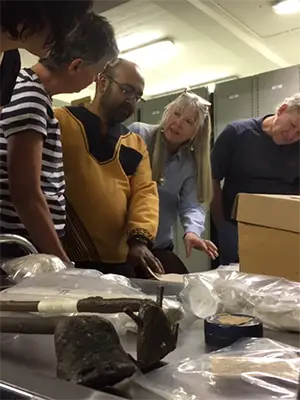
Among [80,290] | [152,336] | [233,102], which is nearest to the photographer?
[152,336]

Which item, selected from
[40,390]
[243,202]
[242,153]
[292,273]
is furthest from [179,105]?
[40,390]

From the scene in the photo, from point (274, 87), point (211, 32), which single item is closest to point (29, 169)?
point (274, 87)

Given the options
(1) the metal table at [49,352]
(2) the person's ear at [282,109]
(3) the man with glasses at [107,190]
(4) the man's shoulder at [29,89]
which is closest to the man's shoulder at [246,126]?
(2) the person's ear at [282,109]

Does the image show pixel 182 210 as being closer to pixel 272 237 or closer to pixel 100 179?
pixel 100 179

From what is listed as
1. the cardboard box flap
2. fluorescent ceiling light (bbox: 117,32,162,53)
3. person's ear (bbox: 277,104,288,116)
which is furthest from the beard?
fluorescent ceiling light (bbox: 117,32,162,53)

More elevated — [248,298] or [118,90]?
[118,90]

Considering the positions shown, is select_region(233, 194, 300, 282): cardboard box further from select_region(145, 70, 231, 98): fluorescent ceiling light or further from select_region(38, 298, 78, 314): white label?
select_region(145, 70, 231, 98): fluorescent ceiling light

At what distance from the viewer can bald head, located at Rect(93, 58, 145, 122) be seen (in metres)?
1.54

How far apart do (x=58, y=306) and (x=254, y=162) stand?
177 cm

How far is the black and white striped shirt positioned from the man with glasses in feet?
0.58

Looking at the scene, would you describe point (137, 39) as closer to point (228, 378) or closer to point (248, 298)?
point (248, 298)

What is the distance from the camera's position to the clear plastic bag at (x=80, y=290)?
595 millimetres

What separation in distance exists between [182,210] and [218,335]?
154 centimetres

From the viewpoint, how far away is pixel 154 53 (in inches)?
174
